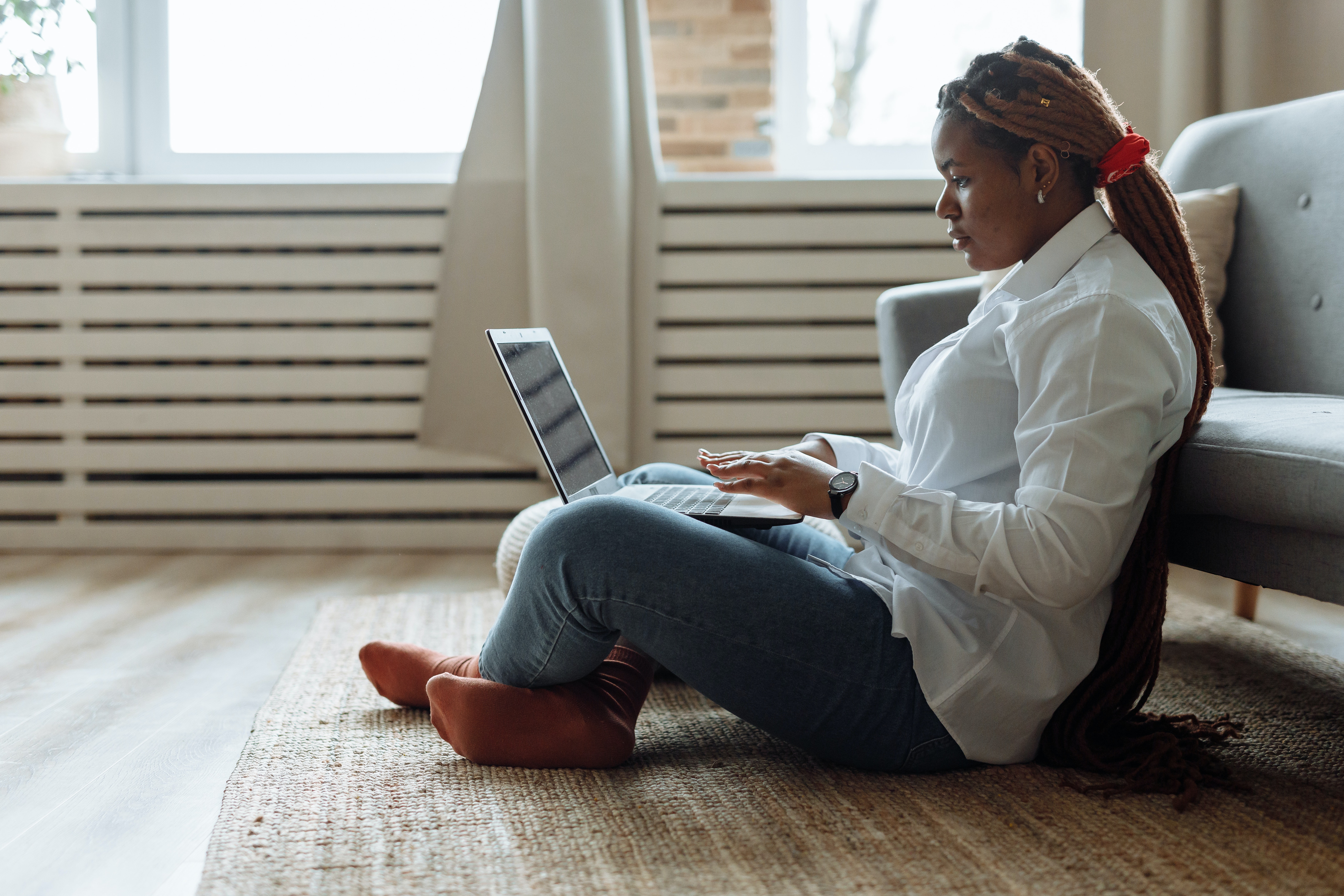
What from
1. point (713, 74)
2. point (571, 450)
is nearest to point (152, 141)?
point (713, 74)

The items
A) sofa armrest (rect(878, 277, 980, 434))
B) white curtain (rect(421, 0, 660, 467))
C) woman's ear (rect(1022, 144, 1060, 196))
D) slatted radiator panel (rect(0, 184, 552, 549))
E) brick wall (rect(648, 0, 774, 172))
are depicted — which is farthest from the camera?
brick wall (rect(648, 0, 774, 172))

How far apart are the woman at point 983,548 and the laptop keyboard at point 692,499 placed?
0.11 metres

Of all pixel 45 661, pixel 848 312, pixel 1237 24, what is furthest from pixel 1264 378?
pixel 45 661

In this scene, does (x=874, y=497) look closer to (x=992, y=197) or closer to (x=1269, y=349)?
(x=992, y=197)

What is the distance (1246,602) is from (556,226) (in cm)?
148

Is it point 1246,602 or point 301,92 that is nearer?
point 1246,602

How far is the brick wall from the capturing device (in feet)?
8.18

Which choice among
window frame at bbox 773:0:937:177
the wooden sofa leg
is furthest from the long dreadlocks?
window frame at bbox 773:0:937:177

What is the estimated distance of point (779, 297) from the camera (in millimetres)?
2410

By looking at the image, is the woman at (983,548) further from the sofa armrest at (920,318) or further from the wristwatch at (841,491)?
the sofa armrest at (920,318)

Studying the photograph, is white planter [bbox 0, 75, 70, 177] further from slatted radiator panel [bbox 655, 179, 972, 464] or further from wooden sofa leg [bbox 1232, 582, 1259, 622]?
wooden sofa leg [bbox 1232, 582, 1259, 622]

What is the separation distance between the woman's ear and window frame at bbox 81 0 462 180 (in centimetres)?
182

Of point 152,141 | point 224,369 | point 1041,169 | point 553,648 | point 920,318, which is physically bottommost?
point 553,648

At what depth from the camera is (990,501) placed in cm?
95
